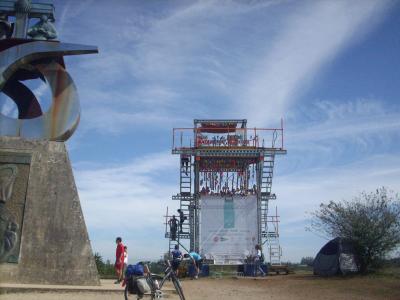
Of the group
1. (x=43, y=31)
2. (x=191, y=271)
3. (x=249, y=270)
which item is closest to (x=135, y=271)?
(x=43, y=31)

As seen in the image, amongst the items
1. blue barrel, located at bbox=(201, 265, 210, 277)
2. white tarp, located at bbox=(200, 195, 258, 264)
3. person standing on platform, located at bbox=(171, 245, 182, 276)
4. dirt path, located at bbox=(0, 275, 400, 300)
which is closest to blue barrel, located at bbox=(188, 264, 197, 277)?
blue barrel, located at bbox=(201, 265, 210, 277)

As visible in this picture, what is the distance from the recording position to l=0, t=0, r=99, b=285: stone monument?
1279 centimetres

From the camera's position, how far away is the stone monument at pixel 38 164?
12789mm

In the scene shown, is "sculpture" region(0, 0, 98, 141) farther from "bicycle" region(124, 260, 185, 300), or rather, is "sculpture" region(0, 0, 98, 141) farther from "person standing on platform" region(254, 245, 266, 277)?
"person standing on platform" region(254, 245, 266, 277)

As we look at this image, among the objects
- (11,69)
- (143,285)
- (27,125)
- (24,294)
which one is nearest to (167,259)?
(143,285)

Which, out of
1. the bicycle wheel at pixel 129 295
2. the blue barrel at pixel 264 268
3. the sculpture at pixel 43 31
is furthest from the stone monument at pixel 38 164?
the blue barrel at pixel 264 268

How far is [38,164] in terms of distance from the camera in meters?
13.6

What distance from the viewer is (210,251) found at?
30016 millimetres

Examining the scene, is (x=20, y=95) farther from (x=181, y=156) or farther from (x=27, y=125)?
(x=181, y=156)

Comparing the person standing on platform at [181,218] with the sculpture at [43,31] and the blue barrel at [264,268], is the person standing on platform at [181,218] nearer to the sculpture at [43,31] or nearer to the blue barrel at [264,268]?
the blue barrel at [264,268]

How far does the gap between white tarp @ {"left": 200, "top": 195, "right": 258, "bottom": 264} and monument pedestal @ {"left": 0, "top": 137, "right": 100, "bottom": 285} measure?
17.6m

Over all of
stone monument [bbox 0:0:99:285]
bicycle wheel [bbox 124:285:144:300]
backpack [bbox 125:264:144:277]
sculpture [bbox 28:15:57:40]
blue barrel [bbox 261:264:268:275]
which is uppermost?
sculpture [bbox 28:15:57:40]

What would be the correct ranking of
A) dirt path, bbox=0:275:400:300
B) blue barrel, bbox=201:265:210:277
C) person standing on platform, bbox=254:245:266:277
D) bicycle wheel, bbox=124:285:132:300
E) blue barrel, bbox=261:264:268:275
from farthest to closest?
blue barrel, bbox=201:265:210:277 < blue barrel, bbox=261:264:268:275 < person standing on platform, bbox=254:245:266:277 < dirt path, bbox=0:275:400:300 < bicycle wheel, bbox=124:285:132:300

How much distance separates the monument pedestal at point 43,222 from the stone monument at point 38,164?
2cm
